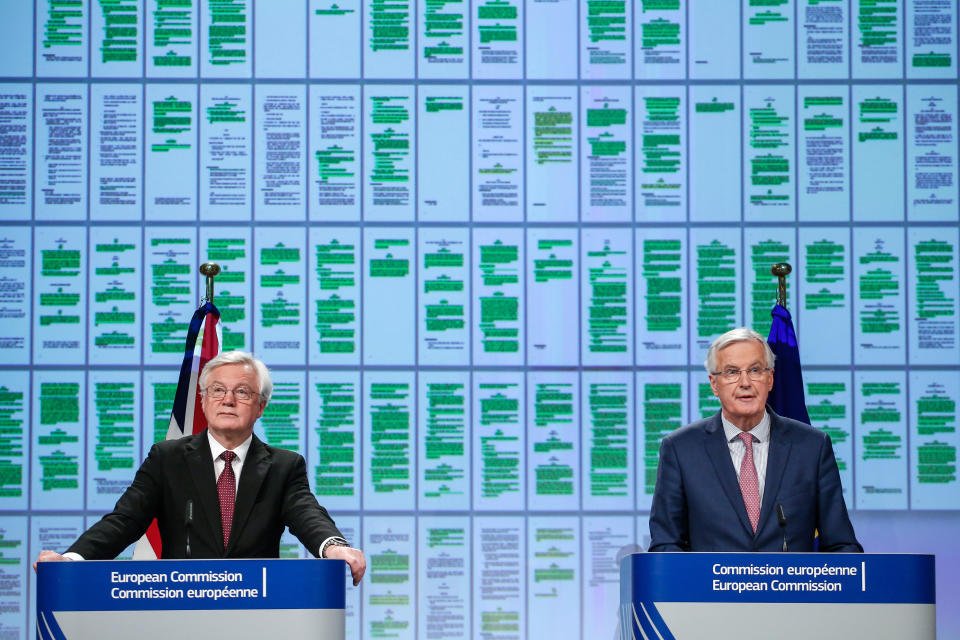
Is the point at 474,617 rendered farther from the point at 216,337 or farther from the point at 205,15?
the point at 205,15

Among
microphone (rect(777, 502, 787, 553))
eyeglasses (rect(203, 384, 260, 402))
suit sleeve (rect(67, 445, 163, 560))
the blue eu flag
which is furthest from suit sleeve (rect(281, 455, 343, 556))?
the blue eu flag

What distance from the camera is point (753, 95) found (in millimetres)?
4715

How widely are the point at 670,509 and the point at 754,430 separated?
0.37 m

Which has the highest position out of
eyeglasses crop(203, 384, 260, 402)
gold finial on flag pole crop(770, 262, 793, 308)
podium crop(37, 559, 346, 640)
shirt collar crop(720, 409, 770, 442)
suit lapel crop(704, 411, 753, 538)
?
gold finial on flag pole crop(770, 262, 793, 308)

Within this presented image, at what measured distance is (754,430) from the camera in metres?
3.17

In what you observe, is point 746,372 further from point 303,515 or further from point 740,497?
point 303,515

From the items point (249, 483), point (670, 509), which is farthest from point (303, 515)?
point (670, 509)

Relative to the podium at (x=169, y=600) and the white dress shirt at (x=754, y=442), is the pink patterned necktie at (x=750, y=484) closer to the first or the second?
the white dress shirt at (x=754, y=442)

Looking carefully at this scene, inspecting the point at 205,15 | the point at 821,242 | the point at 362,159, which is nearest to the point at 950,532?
the point at 821,242

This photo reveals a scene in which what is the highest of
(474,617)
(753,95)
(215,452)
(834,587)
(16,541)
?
(753,95)

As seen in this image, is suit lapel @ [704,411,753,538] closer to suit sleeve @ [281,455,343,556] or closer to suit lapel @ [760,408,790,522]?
suit lapel @ [760,408,790,522]

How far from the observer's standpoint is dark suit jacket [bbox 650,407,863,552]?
117 inches

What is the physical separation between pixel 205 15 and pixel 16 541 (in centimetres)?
245

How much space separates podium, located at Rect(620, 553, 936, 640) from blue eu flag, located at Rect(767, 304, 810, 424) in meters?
1.70
